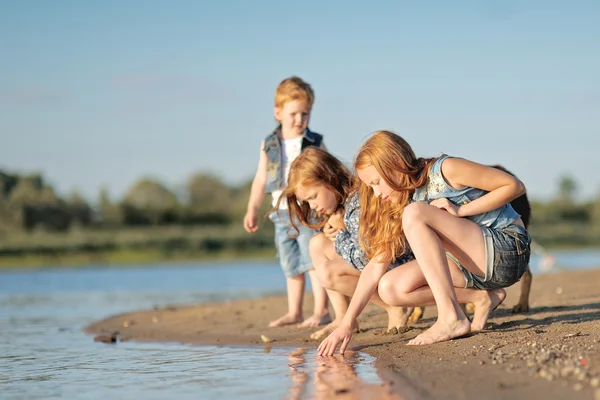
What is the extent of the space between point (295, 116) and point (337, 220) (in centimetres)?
156

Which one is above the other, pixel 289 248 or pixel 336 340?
pixel 289 248

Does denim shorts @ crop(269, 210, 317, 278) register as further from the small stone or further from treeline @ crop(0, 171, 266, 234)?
treeline @ crop(0, 171, 266, 234)

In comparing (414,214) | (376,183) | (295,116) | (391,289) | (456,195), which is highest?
(295,116)

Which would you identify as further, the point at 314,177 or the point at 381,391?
the point at 314,177

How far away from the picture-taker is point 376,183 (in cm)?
518

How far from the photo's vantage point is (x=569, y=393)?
3.48 metres

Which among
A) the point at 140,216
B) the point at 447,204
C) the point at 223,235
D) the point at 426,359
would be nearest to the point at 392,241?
the point at 447,204

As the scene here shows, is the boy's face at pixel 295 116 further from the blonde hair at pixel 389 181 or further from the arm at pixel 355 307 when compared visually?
the arm at pixel 355 307

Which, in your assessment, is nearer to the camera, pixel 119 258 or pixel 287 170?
pixel 287 170

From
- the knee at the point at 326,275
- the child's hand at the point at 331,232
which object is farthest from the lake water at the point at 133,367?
the child's hand at the point at 331,232

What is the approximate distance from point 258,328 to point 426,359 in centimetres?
265

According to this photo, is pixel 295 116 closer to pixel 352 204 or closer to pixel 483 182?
pixel 352 204

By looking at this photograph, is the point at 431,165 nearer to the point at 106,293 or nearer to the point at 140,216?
the point at 106,293

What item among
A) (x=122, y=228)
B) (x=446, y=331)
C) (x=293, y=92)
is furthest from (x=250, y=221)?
(x=122, y=228)
